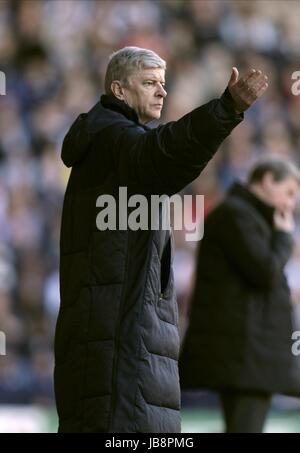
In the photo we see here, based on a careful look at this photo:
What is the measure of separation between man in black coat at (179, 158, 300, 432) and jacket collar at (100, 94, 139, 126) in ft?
6.48

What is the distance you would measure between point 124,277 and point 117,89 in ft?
2.17

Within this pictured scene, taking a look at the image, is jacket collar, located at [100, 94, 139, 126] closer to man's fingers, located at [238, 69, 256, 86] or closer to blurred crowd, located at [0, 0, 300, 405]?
man's fingers, located at [238, 69, 256, 86]

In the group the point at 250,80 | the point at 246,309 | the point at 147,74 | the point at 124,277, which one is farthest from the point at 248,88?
the point at 246,309

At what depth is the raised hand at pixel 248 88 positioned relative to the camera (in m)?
3.78

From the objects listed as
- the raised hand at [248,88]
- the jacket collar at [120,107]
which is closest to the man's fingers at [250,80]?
the raised hand at [248,88]

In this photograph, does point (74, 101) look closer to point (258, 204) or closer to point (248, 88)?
point (258, 204)

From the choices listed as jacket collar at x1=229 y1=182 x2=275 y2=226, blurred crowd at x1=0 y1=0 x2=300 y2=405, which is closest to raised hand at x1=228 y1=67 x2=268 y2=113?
jacket collar at x1=229 y1=182 x2=275 y2=226

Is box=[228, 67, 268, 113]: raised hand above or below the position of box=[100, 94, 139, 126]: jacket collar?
below

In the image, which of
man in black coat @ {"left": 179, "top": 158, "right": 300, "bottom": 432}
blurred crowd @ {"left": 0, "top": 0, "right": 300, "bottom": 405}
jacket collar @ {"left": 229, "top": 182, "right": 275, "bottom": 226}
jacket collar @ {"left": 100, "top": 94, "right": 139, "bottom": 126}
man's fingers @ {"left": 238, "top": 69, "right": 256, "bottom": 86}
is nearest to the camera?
man's fingers @ {"left": 238, "top": 69, "right": 256, "bottom": 86}

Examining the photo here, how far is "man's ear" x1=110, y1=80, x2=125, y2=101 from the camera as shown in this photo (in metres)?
4.28

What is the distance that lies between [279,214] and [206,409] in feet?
9.89

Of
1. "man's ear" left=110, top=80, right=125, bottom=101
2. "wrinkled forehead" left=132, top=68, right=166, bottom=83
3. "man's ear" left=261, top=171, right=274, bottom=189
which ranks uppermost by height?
"man's ear" left=261, top=171, right=274, bottom=189

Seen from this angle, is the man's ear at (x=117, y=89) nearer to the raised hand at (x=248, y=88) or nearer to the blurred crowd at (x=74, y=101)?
the raised hand at (x=248, y=88)
